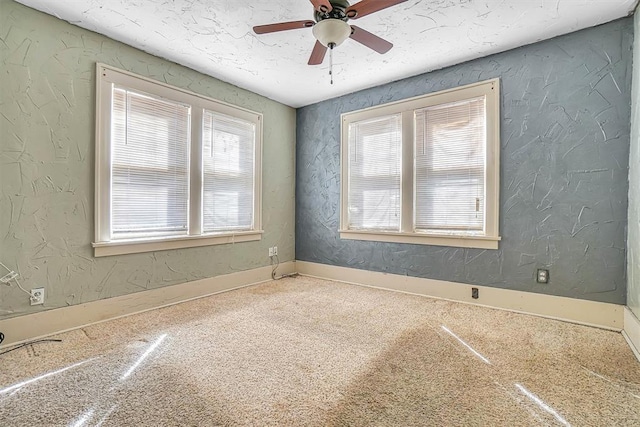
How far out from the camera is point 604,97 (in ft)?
8.18

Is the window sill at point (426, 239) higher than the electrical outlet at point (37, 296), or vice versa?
the window sill at point (426, 239)

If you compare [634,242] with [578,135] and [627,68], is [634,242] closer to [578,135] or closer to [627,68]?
[578,135]

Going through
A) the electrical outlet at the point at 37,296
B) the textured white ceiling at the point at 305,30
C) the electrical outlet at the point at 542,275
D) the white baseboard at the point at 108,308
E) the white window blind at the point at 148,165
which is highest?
the textured white ceiling at the point at 305,30

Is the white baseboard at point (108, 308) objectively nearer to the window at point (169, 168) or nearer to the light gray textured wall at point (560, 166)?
the window at point (169, 168)

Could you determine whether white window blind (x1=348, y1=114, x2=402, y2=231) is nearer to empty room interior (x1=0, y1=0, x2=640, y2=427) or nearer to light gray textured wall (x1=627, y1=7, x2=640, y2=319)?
empty room interior (x1=0, y1=0, x2=640, y2=427)

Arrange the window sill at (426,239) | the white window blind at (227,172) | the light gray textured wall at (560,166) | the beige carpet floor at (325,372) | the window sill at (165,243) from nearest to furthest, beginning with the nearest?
the beige carpet floor at (325,372)
the light gray textured wall at (560,166)
the window sill at (165,243)
the window sill at (426,239)
the white window blind at (227,172)

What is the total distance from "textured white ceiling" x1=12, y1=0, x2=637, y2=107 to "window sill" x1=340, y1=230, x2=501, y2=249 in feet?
6.10

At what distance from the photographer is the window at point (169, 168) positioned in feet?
8.82

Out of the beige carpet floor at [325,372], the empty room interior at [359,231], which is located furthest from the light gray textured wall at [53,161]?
the beige carpet floor at [325,372]

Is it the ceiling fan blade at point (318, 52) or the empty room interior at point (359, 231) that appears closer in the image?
the empty room interior at point (359, 231)

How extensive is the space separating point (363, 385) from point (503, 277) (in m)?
2.04

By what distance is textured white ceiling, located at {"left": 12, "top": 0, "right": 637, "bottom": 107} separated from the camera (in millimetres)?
2299

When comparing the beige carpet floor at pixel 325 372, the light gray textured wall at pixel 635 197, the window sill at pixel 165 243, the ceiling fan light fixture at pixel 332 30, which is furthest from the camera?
the window sill at pixel 165 243

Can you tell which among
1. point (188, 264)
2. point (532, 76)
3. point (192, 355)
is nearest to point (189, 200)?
point (188, 264)
